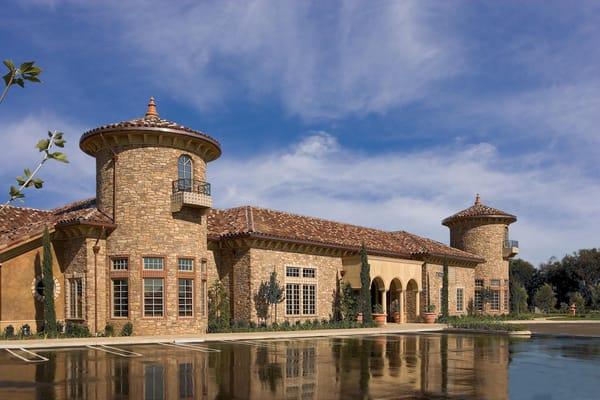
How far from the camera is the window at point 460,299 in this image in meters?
44.0

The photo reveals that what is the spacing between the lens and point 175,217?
84.5ft

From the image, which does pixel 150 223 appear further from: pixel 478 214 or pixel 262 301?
pixel 478 214

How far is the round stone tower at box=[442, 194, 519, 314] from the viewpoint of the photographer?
47906 millimetres

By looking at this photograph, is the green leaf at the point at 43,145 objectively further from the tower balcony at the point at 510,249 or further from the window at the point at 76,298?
the tower balcony at the point at 510,249

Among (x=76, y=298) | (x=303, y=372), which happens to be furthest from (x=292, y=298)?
(x=303, y=372)

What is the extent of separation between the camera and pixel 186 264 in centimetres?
2605

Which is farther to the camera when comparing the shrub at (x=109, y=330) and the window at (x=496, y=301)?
the window at (x=496, y=301)

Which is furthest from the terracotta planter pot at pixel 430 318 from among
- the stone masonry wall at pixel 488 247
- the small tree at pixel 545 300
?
the small tree at pixel 545 300

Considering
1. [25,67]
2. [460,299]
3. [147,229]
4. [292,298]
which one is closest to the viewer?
[25,67]

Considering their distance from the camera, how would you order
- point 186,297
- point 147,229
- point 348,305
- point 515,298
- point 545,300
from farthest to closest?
point 545,300, point 515,298, point 348,305, point 186,297, point 147,229

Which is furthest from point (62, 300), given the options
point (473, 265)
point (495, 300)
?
point (495, 300)

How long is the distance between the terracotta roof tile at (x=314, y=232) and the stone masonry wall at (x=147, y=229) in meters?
3.75

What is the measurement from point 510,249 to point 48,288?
36.3 m

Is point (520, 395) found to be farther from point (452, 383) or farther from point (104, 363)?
point (104, 363)
